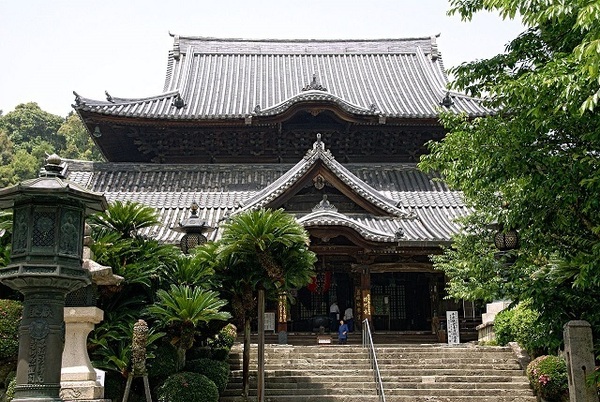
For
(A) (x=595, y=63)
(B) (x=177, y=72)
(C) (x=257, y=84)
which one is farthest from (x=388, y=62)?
(A) (x=595, y=63)

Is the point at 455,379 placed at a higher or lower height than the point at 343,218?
lower

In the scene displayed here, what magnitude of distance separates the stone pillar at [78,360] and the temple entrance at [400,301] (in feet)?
47.3

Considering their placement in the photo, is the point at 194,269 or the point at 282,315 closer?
the point at 194,269

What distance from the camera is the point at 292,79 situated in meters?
30.5

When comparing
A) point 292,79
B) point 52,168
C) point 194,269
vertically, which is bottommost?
point 194,269

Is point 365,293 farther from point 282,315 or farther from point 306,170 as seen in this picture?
point 306,170

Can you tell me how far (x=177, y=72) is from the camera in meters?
30.6

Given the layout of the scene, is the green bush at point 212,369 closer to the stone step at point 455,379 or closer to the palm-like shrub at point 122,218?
the palm-like shrub at point 122,218

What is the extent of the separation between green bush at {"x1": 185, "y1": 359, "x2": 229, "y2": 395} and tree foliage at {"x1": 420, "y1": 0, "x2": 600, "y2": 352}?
5138mm

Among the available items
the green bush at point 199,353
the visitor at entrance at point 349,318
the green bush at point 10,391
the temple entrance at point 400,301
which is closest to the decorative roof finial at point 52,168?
the green bush at point 10,391

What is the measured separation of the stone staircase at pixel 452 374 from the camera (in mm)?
14023

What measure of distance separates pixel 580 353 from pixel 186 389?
630 centimetres

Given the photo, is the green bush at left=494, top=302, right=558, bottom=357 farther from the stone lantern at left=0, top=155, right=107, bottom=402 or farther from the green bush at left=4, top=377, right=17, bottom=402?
the stone lantern at left=0, top=155, right=107, bottom=402

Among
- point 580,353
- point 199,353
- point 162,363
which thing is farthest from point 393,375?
point 580,353
